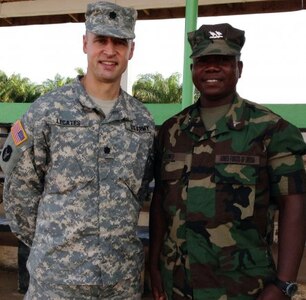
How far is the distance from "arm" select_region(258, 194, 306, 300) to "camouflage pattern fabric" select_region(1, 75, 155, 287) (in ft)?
1.90

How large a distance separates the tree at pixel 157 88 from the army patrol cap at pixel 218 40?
1605 cm

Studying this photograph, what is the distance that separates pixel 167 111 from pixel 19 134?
294 cm

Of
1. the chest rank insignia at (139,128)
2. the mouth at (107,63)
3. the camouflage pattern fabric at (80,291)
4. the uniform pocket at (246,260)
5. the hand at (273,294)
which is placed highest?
the mouth at (107,63)

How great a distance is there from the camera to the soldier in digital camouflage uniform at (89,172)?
1.72m

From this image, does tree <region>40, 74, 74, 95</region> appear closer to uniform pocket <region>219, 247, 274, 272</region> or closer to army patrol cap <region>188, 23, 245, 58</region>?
army patrol cap <region>188, 23, 245, 58</region>

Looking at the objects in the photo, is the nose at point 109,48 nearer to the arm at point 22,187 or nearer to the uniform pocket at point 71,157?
the uniform pocket at point 71,157

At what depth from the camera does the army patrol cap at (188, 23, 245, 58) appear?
166 centimetres

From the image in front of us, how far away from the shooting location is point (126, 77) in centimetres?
669

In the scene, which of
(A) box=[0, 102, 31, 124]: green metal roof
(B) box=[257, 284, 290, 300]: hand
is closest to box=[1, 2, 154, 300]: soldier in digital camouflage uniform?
(B) box=[257, 284, 290, 300]: hand

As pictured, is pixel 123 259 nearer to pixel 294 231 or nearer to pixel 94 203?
pixel 94 203

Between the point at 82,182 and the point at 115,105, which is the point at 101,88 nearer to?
the point at 115,105

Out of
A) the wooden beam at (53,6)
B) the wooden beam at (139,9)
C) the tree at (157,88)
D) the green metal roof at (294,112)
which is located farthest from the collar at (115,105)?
the tree at (157,88)

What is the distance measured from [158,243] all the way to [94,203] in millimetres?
309

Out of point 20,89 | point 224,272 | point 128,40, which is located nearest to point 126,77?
point 128,40
